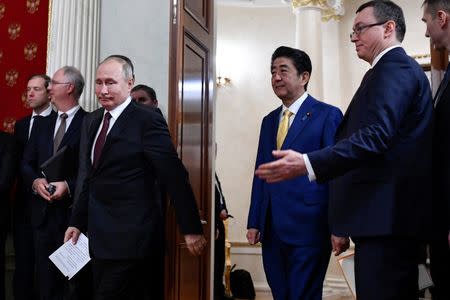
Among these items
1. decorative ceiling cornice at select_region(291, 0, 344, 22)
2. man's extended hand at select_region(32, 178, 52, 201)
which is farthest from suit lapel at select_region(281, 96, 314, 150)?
decorative ceiling cornice at select_region(291, 0, 344, 22)

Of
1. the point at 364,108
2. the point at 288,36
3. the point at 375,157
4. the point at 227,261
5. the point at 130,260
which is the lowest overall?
the point at 227,261

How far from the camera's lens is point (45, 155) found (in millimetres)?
3355

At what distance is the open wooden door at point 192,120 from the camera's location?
3.39 metres

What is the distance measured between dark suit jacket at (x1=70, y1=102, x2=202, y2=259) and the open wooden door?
2.11 ft

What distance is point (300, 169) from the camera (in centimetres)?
205

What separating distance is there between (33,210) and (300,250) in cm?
156

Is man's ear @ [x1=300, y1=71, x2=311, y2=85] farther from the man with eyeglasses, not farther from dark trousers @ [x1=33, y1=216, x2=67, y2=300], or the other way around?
dark trousers @ [x1=33, y1=216, x2=67, y2=300]

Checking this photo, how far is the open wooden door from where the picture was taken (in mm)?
3393

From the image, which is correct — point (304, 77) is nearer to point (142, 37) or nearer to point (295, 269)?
point (295, 269)

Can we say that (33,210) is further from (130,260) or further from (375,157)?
(375,157)

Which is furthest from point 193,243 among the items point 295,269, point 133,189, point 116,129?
point 116,129

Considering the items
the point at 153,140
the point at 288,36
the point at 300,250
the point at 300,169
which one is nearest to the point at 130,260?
the point at 153,140

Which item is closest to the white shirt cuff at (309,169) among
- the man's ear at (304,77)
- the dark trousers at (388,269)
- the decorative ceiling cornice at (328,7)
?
the dark trousers at (388,269)

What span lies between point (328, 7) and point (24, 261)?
19.6 ft
